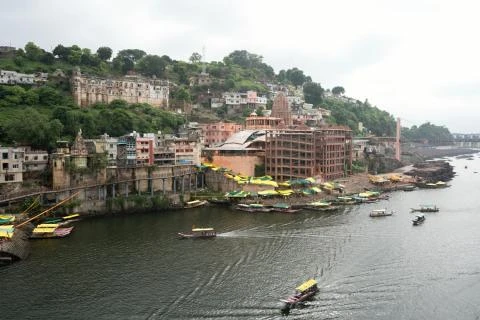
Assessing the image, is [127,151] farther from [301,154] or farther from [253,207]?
[301,154]

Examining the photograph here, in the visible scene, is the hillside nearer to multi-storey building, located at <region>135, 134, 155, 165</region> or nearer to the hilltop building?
multi-storey building, located at <region>135, 134, 155, 165</region>

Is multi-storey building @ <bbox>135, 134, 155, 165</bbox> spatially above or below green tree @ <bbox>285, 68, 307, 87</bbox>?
below

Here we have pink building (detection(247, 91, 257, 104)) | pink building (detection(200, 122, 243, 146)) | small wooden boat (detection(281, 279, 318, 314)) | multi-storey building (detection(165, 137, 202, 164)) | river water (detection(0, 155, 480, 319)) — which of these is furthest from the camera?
pink building (detection(247, 91, 257, 104))

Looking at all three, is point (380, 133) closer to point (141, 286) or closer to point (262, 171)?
point (262, 171)

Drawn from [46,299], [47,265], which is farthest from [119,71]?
[46,299]

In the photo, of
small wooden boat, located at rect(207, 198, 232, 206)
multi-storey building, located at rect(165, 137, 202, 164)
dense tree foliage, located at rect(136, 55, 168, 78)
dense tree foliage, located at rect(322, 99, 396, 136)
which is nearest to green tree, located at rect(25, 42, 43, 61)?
dense tree foliage, located at rect(136, 55, 168, 78)

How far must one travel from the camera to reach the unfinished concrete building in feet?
219

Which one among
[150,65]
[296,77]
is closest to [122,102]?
[150,65]

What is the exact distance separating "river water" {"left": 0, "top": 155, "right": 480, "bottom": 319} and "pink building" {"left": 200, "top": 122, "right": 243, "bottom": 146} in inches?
1356

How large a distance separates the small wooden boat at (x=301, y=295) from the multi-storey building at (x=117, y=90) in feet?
189

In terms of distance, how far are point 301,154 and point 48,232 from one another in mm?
37732

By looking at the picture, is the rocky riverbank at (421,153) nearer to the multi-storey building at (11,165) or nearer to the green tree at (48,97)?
the green tree at (48,97)

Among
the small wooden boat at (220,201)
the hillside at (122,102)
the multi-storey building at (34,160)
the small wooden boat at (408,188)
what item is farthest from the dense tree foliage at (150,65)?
the small wooden boat at (408,188)

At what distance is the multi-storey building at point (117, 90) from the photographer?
75.4 m
